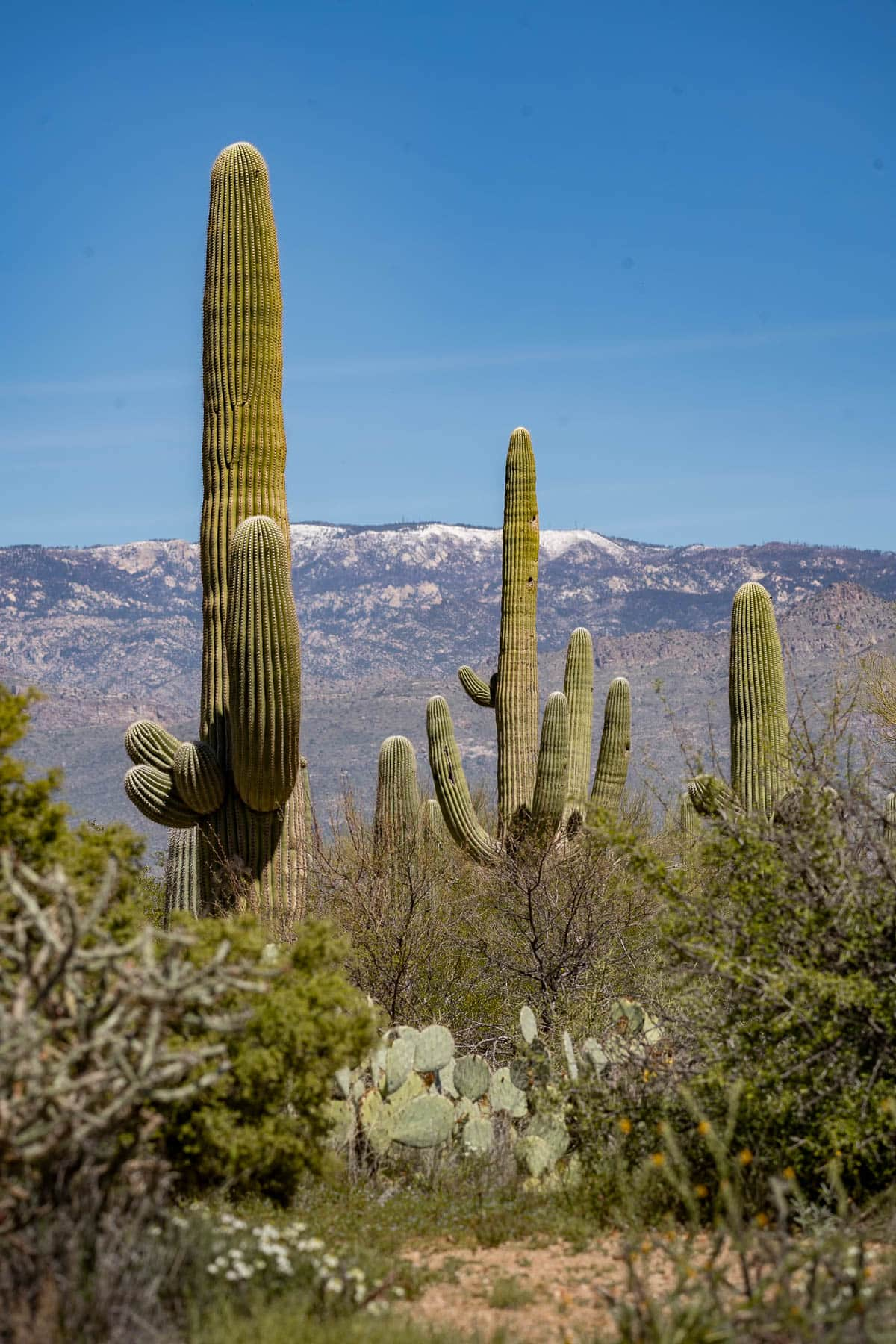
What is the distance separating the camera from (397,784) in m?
16.8

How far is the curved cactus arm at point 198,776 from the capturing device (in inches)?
418

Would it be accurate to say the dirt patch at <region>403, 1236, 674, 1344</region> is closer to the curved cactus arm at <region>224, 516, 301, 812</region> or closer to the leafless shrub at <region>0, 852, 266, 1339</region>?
the leafless shrub at <region>0, 852, 266, 1339</region>

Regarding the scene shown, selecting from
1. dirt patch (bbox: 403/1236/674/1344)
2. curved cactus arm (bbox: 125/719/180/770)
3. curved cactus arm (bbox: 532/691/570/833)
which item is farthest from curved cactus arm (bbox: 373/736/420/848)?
dirt patch (bbox: 403/1236/674/1344)

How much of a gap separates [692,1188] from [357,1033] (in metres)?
2.05

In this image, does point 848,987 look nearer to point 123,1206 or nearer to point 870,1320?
point 870,1320

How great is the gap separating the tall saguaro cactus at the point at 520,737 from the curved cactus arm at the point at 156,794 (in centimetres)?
555

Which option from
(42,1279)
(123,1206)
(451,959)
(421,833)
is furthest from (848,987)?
(421,833)

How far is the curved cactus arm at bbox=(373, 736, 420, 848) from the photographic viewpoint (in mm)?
15930

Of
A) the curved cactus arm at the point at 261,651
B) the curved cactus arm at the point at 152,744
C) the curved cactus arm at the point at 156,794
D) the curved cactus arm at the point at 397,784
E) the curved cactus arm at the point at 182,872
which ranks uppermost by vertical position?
the curved cactus arm at the point at 261,651

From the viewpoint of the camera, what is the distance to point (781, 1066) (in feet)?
20.2

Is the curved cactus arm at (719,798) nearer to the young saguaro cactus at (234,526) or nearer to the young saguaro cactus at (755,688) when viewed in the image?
the young saguaro cactus at (234,526)

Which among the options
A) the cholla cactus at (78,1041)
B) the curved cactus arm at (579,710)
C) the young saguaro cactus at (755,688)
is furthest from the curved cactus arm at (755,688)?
the cholla cactus at (78,1041)

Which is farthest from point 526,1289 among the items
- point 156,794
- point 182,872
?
point 182,872

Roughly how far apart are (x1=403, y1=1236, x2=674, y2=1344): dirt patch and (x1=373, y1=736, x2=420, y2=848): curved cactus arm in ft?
30.1
